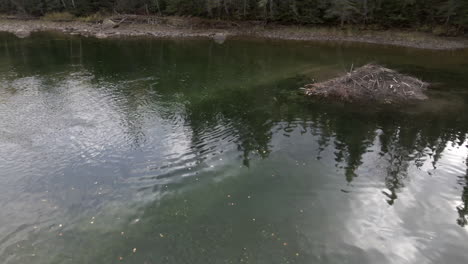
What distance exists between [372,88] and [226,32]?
1698 inches

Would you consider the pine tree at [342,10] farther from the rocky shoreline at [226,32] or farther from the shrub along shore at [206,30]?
the rocky shoreline at [226,32]

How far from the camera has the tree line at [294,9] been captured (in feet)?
188

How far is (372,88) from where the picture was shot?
101 feet

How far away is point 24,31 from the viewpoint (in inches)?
2744

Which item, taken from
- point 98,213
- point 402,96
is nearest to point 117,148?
point 98,213

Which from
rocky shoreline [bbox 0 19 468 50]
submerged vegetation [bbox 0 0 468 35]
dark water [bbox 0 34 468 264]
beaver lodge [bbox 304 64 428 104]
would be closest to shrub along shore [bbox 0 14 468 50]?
rocky shoreline [bbox 0 19 468 50]

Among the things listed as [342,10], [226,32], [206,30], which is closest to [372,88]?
[342,10]

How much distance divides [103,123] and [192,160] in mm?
9664

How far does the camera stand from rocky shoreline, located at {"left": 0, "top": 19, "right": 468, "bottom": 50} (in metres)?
54.4

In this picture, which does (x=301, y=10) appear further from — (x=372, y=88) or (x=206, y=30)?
(x=372, y=88)

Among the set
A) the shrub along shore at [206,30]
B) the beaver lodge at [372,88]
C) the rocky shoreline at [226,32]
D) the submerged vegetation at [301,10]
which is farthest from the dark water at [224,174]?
the submerged vegetation at [301,10]

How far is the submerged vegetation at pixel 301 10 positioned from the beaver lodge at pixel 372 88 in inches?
1258

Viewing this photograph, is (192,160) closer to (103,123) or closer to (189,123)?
(189,123)

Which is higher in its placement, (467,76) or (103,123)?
(467,76)
